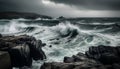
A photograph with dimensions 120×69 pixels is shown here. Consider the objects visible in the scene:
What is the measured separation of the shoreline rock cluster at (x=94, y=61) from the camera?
28.7 ft

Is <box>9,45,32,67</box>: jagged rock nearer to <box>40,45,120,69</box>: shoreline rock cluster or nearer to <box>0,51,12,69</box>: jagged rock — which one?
<box>0,51,12,69</box>: jagged rock

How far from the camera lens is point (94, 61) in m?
9.88

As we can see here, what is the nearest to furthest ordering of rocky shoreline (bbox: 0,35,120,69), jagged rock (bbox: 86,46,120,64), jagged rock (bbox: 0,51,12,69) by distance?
rocky shoreline (bbox: 0,35,120,69)
jagged rock (bbox: 0,51,12,69)
jagged rock (bbox: 86,46,120,64)

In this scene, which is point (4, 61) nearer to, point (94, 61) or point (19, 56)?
point (19, 56)

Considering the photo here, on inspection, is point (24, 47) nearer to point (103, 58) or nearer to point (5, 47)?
point (5, 47)

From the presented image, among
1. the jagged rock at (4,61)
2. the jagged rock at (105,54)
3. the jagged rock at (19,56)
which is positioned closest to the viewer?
the jagged rock at (4,61)

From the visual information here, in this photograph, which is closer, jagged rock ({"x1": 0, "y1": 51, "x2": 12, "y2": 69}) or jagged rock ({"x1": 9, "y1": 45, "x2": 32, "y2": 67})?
jagged rock ({"x1": 0, "y1": 51, "x2": 12, "y2": 69})

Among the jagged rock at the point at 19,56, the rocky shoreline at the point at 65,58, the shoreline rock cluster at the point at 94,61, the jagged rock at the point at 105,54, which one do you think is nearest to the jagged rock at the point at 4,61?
the rocky shoreline at the point at 65,58

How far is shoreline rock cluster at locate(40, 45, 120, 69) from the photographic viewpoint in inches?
344

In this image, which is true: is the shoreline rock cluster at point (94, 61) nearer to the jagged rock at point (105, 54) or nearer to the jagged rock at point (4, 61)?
the jagged rock at point (105, 54)

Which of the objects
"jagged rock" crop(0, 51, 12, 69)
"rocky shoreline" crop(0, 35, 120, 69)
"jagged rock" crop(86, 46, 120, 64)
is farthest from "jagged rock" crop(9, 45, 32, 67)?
"jagged rock" crop(86, 46, 120, 64)

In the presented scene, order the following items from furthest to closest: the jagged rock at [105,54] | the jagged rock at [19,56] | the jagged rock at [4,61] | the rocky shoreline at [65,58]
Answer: the jagged rock at [19,56], the jagged rock at [105,54], the jagged rock at [4,61], the rocky shoreline at [65,58]

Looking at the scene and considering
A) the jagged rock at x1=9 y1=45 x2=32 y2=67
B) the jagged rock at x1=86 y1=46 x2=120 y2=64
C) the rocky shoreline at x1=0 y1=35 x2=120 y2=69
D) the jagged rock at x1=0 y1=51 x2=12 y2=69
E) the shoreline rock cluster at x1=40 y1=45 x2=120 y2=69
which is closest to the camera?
the shoreline rock cluster at x1=40 y1=45 x2=120 y2=69

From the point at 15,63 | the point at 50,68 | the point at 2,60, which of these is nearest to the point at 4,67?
the point at 2,60
